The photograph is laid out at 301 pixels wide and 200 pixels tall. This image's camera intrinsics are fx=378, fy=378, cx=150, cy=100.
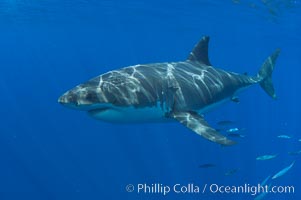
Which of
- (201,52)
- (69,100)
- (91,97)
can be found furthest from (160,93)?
(201,52)

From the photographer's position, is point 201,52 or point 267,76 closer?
point 201,52

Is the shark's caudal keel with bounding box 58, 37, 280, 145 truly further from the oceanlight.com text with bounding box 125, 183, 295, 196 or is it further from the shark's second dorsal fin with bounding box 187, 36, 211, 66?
the oceanlight.com text with bounding box 125, 183, 295, 196

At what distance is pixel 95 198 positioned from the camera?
22.3 metres

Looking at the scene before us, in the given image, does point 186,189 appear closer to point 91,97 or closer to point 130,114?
point 130,114

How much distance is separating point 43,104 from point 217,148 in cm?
2553

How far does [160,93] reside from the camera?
23.0ft

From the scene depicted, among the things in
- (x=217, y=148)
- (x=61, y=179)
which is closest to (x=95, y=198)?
(x=61, y=179)

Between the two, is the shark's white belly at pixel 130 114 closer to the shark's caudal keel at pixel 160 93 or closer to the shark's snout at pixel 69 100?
the shark's caudal keel at pixel 160 93

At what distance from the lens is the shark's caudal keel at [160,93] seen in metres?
6.04

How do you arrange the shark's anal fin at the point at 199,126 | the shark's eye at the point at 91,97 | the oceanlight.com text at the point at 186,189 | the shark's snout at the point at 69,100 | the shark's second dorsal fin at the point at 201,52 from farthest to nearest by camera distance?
the oceanlight.com text at the point at 186,189 < the shark's second dorsal fin at the point at 201,52 < the shark's anal fin at the point at 199,126 < the shark's eye at the point at 91,97 < the shark's snout at the point at 69,100

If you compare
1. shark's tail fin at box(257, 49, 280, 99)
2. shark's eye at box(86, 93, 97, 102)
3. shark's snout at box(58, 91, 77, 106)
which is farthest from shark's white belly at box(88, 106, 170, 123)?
shark's tail fin at box(257, 49, 280, 99)

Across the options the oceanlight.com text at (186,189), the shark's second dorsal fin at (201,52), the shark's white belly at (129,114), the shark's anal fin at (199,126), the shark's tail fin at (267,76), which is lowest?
the oceanlight.com text at (186,189)

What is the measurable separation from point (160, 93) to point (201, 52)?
313cm

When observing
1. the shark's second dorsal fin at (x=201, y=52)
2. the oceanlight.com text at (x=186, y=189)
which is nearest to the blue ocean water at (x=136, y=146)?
the oceanlight.com text at (x=186, y=189)
